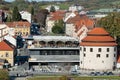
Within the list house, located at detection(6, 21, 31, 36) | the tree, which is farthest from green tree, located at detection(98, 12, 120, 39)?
house, located at detection(6, 21, 31, 36)

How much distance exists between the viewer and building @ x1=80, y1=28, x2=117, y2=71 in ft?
279

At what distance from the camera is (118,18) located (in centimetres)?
10512

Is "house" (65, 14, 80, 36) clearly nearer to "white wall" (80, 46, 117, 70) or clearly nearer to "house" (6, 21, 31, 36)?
"house" (6, 21, 31, 36)

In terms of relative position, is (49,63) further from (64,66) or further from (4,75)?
(4,75)

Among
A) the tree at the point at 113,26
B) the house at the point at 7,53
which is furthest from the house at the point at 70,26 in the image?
the house at the point at 7,53

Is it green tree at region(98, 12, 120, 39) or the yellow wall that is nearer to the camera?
the yellow wall

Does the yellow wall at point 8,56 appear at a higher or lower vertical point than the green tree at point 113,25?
lower

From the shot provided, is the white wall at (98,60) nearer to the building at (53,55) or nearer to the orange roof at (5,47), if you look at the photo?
the building at (53,55)

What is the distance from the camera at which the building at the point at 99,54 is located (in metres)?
85.0

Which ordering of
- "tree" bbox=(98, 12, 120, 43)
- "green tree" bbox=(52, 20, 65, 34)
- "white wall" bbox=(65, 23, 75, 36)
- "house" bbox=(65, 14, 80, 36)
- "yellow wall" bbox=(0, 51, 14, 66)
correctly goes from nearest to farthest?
"yellow wall" bbox=(0, 51, 14, 66), "tree" bbox=(98, 12, 120, 43), "white wall" bbox=(65, 23, 75, 36), "house" bbox=(65, 14, 80, 36), "green tree" bbox=(52, 20, 65, 34)

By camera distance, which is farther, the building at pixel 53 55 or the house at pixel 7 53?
the building at pixel 53 55

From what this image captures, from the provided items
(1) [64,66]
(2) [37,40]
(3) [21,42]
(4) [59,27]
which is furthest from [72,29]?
(1) [64,66]

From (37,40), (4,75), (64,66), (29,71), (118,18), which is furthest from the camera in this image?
(118,18)

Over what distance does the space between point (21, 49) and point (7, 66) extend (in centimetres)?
2180
